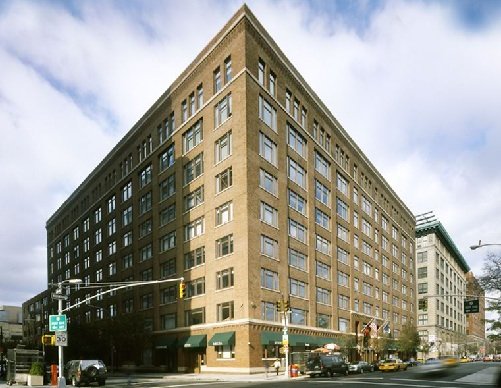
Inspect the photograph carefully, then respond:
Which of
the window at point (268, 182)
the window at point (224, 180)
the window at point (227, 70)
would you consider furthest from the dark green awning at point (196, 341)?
the window at point (227, 70)

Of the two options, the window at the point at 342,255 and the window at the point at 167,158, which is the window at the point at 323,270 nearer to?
the window at the point at 342,255

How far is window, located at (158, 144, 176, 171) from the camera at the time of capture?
2754 inches

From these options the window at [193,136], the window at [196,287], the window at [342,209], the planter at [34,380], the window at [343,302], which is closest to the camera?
the planter at [34,380]

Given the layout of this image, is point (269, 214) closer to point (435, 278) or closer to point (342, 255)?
point (342, 255)

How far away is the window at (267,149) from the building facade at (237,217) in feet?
0.72

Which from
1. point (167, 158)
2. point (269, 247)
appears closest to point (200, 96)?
point (167, 158)

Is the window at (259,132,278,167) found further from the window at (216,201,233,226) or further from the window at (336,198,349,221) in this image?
the window at (336,198,349,221)

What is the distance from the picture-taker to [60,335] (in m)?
32.9

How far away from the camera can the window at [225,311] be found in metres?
53.8

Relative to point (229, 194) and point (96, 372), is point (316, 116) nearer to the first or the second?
point (229, 194)

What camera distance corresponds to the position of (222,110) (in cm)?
5975

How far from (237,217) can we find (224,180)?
17.6ft

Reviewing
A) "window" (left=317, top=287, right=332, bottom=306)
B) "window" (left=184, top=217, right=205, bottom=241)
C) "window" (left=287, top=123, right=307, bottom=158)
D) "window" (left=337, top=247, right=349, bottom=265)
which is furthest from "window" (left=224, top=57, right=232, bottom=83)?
"window" (left=337, top=247, right=349, bottom=265)

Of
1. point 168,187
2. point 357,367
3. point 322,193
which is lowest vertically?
point 357,367
